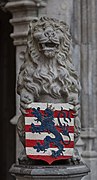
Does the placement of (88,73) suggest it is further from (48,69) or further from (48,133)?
(48,133)

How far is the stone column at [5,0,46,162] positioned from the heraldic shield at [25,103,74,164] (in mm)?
1560

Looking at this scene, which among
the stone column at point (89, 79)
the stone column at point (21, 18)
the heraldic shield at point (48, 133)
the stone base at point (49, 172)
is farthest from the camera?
the stone column at point (89, 79)

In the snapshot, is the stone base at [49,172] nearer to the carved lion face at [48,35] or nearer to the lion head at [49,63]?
the lion head at [49,63]

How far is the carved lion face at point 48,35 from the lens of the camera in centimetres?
405

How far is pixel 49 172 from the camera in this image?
12.5ft

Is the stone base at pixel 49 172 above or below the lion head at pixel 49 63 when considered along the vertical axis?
below

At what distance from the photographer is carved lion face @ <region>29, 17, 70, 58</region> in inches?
160

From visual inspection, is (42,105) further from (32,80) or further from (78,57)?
(78,57)

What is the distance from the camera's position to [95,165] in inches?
229

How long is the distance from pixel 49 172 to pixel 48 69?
2.68 ft

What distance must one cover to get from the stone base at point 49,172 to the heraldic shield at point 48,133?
99 millimetres

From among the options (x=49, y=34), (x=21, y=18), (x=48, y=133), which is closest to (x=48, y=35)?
(x=49, y=34)

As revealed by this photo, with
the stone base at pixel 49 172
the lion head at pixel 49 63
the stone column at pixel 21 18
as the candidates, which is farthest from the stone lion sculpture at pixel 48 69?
the stone column at pixel 21 18

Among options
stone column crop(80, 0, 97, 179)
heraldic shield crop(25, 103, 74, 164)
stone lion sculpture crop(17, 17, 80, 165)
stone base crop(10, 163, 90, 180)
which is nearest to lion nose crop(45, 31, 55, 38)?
stone lion sculpture crop(17, 17, 80, 165)
